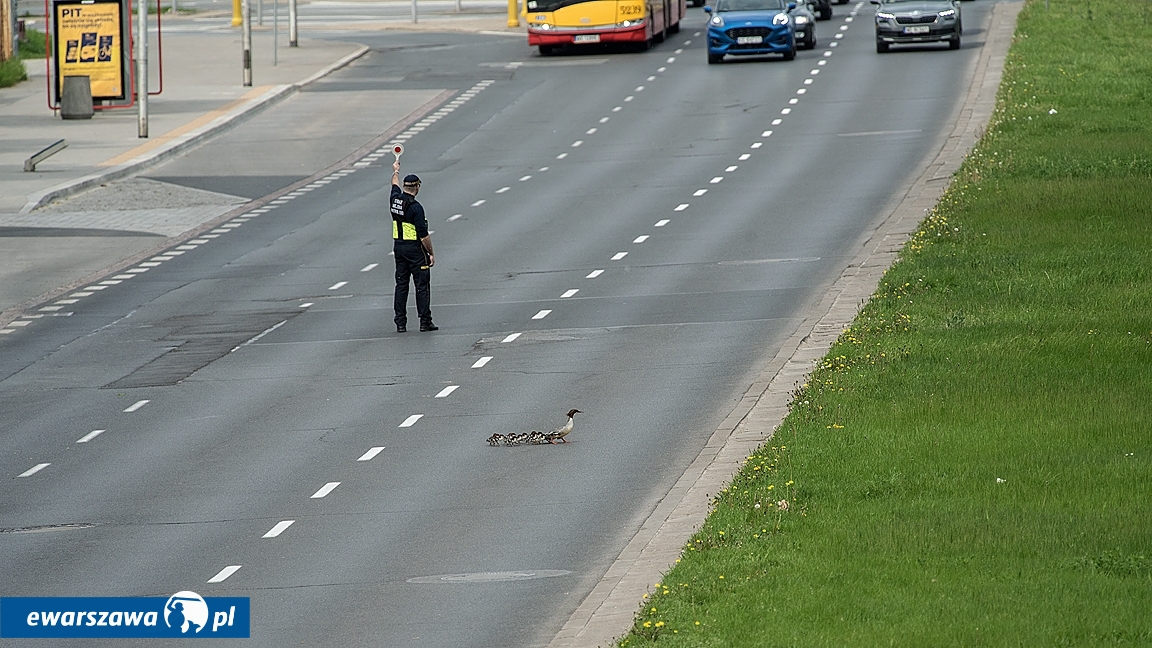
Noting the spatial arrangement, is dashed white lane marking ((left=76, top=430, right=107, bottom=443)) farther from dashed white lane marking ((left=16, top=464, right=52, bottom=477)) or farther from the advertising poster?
the advertising poster

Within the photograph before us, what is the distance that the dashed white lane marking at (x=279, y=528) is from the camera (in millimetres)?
12945

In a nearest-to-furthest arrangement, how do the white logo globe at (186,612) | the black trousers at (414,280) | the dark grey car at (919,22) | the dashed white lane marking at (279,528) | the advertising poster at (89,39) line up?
the white logo globe at (186,612) < the dashed white lane marking at (279,528) < the black trousers at (414,280) < the advertising poster at (89,39) < the dark grey car at (919,22)

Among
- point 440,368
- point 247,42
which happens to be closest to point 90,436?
point 440,368

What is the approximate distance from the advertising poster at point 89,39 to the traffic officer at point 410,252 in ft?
81.8

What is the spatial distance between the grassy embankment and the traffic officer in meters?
32.4

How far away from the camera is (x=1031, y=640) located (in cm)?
888

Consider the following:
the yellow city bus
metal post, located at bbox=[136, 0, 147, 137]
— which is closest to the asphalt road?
metal post, located at bbox=[136, 0, 147, 137]

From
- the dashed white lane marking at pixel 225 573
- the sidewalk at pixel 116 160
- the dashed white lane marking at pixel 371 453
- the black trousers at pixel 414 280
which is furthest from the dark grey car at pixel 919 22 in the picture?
the dashed white lane marking at pixel 225 573

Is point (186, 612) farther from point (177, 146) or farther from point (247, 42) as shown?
point (247, 42)

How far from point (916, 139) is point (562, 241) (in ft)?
34.7

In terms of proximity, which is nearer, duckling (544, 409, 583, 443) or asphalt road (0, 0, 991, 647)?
asphalt road (0, 0, 991, 647)

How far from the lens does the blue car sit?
47.9 m

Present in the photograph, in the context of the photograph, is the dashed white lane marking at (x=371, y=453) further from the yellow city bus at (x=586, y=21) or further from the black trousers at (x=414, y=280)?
the yellow city bus at (x=586, y=21)

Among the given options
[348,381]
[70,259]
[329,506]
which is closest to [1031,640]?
[329,506]
